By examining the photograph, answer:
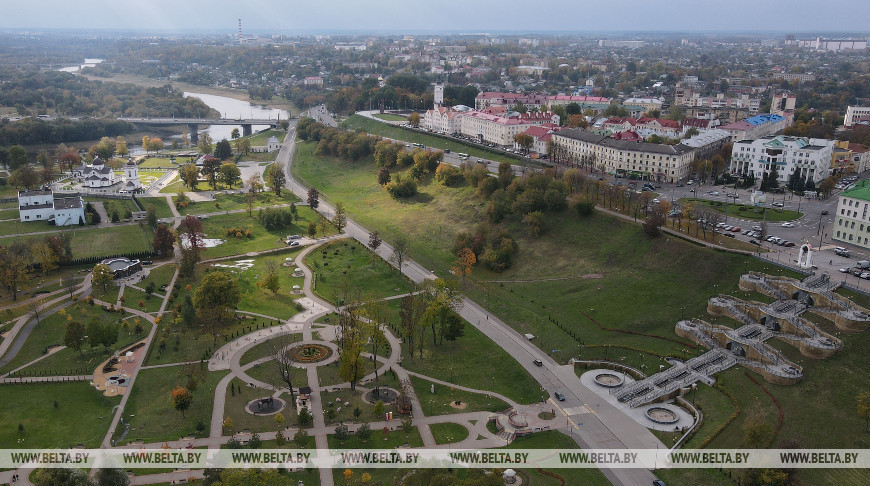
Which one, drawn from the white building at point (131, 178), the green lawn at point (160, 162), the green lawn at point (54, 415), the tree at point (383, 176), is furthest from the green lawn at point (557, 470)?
the green lawn at point (160, 162)

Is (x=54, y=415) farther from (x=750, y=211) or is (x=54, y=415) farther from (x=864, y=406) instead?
(x=750, y=211)

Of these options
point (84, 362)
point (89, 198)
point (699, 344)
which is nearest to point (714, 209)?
point (699, 344)

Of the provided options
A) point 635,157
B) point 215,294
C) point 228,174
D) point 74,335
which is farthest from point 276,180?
point 74,335

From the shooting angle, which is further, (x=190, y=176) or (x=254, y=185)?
(x=190, y=176)

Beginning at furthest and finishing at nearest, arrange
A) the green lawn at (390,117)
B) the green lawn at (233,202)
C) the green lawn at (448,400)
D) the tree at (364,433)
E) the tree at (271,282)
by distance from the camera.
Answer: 1. the green lawn at (390,117)
2. the green lawn at (233,202)
3. the tree at (271,282)
4. the green lawn at (448,400)
5. the tree at (364,433)

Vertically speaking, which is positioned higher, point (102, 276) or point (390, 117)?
point (390, 117)

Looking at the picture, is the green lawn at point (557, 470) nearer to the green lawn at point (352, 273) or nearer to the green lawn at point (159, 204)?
the green lawn at point (352, 273)
